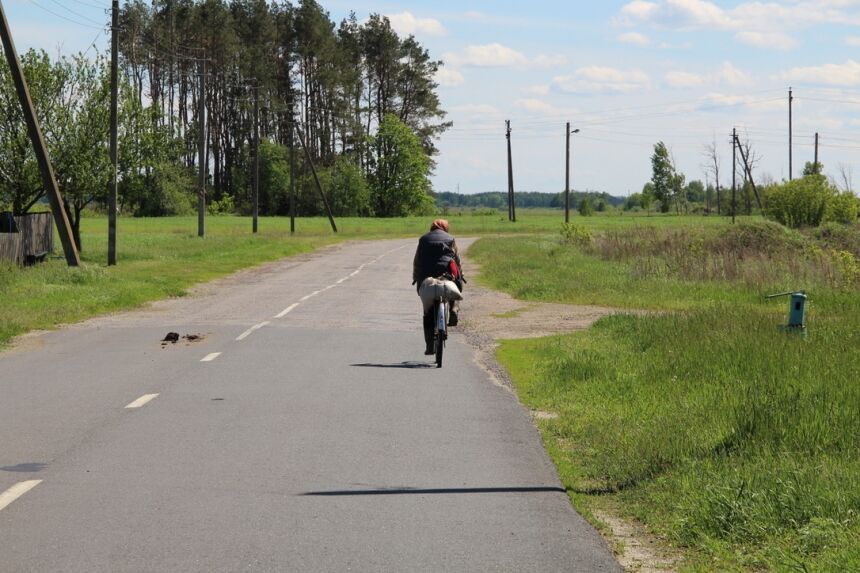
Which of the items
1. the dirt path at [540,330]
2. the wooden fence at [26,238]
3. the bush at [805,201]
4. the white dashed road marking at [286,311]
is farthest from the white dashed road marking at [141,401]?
the bush at [805,201]

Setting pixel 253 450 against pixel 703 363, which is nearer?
pixel 253 450

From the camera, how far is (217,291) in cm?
3234

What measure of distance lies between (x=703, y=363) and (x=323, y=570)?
852 cm

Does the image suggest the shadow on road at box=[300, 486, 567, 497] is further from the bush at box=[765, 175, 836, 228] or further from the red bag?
the bush at box=[765, 175, 836, 228]

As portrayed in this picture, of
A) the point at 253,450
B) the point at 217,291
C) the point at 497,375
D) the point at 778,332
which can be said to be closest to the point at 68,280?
the point at 217,291

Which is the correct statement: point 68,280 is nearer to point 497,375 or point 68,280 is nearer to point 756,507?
point 497,375

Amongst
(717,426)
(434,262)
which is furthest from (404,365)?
(717,426)

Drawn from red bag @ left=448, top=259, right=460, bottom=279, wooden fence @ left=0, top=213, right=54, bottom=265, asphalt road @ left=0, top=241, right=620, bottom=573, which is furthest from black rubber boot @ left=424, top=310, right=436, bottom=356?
wooden fence @ left=0, top=213, right=54, bottom=265

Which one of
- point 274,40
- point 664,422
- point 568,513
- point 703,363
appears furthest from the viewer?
point 274,40

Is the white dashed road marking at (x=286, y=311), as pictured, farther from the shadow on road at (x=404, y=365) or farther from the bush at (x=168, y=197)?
the bush at (x=168, y=197)

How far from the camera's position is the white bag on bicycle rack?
52.9 feet

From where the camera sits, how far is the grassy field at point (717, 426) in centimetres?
706

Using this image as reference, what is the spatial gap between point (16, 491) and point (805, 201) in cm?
7801

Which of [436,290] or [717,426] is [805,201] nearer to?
[436,290]
